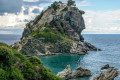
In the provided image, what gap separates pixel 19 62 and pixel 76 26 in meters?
154

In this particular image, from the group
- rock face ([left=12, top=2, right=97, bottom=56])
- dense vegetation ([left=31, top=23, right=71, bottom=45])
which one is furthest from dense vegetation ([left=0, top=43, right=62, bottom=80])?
dense vegetation ([left=31, top=23, right=71, bottom=45])

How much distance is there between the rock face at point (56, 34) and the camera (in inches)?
5369

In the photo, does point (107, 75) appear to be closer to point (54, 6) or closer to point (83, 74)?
point (83, 74)

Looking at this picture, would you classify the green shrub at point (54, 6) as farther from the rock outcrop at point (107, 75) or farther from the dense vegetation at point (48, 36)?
the rock outcrop at point (107, 75)

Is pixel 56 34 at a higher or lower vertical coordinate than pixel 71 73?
higher

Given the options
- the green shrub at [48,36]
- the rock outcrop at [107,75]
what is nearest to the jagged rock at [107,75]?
the rock outcrop at [107,75]

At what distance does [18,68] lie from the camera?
28938 mm

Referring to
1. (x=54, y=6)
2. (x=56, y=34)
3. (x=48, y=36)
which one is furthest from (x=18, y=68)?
(x=54, y=6)

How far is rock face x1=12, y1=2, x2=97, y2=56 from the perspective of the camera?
447 ft

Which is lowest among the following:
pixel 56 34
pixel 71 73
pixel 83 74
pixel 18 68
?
pixel 83 74

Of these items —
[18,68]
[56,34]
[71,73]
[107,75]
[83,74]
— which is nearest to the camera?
[18,68]

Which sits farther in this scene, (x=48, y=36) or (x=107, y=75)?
(x=48, y=36)

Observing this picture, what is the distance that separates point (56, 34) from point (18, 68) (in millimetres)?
123327

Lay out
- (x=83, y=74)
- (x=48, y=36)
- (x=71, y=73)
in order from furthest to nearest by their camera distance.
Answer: (x=48, y=36) → (x=83, y=74) → (x=71, y=73)
